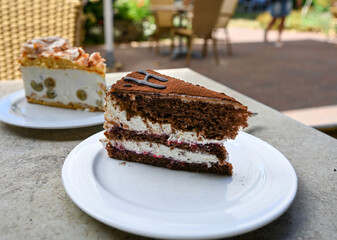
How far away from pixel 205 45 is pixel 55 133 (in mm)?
6819

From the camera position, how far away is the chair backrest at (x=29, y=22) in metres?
2.82

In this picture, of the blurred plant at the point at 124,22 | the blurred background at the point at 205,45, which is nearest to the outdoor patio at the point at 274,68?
the blurred background at the point at 205,45

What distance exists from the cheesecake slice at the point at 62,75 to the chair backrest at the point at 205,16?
16.3 ft

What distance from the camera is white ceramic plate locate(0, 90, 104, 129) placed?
1479 millimetres

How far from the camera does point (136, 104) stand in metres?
1.30

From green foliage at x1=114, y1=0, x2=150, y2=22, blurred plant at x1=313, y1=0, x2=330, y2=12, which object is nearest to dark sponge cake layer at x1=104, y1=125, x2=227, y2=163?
green foliage at x1=114, y1=0, x2=150, y2=22

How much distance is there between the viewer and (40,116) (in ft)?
5.72

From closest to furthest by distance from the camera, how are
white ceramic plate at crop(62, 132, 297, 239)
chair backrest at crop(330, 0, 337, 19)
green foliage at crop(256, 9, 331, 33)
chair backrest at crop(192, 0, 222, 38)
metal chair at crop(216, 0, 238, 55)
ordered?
white ceramic plate at crop(62, 132, 297, 239)
chair backrest at crop(192, 0, 222, 38)
metal chair at crop(216, 0, 238, 55)
chair backrest at crop(330, 0, 337, 19)
green foliage at crop(256, 9, 331, 33)

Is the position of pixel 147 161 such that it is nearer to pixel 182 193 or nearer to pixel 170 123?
pixel 170 123

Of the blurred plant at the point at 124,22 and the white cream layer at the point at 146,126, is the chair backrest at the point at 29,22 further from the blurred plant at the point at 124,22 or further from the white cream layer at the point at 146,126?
the blurred plant at the point at 124,22

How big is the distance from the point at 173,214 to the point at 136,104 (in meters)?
0.56

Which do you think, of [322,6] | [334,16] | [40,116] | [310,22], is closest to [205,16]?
[40,116]

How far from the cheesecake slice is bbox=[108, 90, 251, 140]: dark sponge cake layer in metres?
0.66

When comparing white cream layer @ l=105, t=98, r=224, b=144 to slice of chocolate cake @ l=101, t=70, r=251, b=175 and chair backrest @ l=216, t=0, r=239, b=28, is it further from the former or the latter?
chair backrest @ l=216, t=0, r=239, b=28
